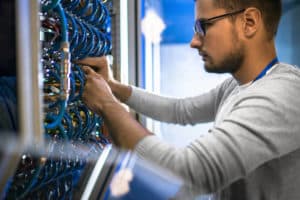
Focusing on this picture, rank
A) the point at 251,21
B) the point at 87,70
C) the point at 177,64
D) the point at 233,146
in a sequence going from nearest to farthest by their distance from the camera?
the point at 233,146 → the point at 251,21 → the point at 87,70 → the point at 177,64

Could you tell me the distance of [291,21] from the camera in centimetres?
269

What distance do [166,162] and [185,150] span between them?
7 cm

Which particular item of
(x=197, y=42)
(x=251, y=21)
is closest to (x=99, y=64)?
(x=197, y=42)

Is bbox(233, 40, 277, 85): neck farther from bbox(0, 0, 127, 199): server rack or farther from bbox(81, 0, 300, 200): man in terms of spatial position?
bbox(0, 0, 127, 199): server rack

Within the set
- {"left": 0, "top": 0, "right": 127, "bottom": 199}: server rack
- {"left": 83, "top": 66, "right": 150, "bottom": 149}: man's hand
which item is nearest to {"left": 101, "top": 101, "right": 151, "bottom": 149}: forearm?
{"left": 83, "top": 66, "right": 150, "bottom": 149}: man's hand

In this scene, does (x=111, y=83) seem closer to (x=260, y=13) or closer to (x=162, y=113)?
(x=162, y=113)

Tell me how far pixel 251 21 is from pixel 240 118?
43 cm

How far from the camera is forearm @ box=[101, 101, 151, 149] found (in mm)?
1114

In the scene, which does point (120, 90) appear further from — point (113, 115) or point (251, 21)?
point (251, 21)

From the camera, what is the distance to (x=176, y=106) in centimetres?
187

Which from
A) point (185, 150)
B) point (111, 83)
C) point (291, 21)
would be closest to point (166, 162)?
point (185, 150)

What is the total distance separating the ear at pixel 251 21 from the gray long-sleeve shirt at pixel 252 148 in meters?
0.16

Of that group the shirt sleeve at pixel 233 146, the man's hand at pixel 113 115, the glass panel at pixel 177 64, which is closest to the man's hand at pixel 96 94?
the man's hand at pixel 113 115

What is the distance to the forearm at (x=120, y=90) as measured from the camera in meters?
1.75
